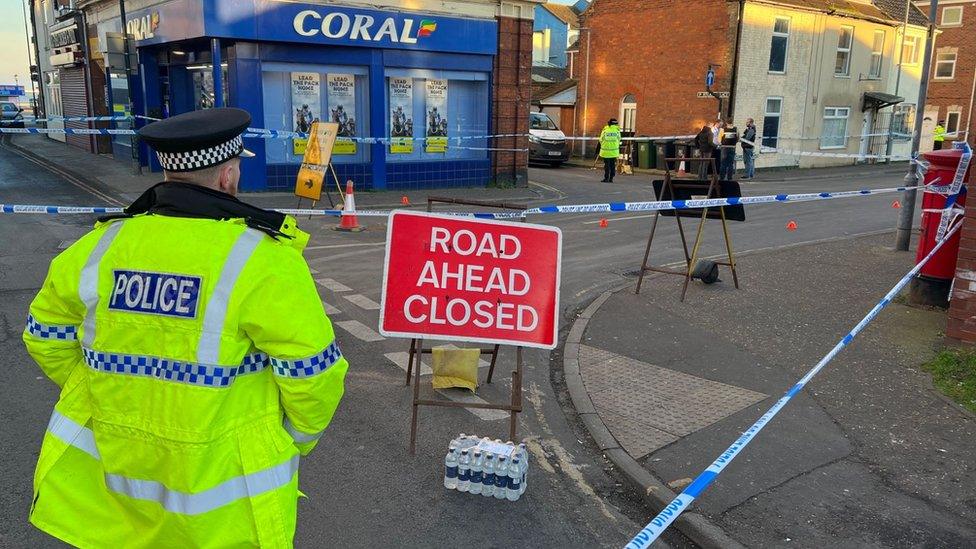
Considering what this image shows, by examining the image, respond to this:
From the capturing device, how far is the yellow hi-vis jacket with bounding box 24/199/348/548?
7.13 ft

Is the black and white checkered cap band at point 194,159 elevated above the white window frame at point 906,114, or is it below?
below

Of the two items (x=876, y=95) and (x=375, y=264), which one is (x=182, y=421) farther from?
(x=876, y=95)

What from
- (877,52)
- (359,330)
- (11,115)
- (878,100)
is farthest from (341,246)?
(11,115)

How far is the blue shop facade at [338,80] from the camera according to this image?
Answer: 16.4 meters

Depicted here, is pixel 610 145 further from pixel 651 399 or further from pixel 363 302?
pixel 651 399

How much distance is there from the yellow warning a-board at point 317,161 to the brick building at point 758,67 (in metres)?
17.1

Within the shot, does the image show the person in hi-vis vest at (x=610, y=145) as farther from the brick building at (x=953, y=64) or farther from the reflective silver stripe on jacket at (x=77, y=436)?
the brick building at (x=953, y=64)

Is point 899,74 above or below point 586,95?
above

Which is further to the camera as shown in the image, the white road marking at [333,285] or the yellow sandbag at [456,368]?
the white road marking at [333,285]

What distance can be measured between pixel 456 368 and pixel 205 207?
3.90 meters

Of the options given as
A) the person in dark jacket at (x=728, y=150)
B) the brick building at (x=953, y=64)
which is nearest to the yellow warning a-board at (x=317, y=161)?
the person in dark jacket at (x=728, y=150)

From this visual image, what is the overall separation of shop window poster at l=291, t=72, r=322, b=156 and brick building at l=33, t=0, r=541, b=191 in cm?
3

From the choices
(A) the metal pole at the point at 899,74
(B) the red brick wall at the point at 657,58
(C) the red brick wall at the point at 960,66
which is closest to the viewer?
(B) the red brick wall at the point at 657,58

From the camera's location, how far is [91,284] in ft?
7.43
